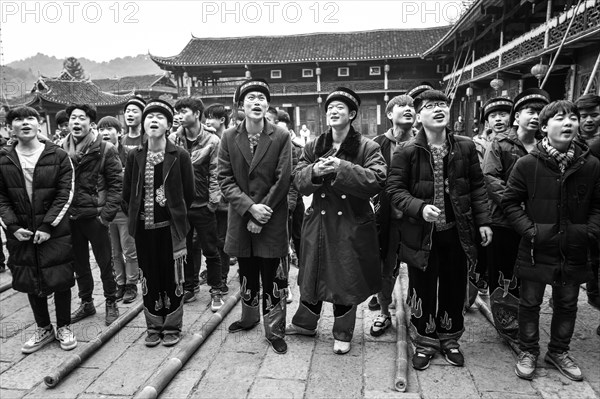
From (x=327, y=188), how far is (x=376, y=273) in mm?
760

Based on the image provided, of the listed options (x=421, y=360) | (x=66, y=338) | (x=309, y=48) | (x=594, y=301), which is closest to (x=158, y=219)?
(x=66, y=338)

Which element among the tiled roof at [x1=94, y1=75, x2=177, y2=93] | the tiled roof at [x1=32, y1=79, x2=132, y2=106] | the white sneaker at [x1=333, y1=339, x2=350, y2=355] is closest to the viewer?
the white sneaker at [x1=333, y1=339, x2=350, y2=355]

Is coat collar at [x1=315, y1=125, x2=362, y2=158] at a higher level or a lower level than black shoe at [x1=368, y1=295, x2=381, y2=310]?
higher

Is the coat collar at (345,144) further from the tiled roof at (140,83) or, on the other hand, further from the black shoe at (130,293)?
the tiled roof at (140,83)

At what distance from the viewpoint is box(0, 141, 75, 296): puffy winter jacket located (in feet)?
11.6

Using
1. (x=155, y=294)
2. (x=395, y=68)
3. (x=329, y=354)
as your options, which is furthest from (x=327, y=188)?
(x=395, y=68)

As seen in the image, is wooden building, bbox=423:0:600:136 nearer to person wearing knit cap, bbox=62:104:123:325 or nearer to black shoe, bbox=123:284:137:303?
person wearing knit cap, bbox=62:104:123:325

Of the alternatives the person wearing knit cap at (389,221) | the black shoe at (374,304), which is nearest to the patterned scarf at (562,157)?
the person wearing knit cap at (389,221)

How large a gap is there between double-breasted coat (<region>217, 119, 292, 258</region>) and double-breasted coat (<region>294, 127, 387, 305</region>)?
23 cm

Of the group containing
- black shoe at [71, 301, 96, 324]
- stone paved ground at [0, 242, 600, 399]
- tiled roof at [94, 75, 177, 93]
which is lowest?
stone paved ground at [0, 242, 600, 399]

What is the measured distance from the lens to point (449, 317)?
330cm

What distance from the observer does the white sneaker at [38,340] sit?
361 cm

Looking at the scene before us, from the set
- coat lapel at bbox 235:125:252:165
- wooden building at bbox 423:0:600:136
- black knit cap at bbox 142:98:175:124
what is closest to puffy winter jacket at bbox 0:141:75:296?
black knit cap at bbox 142:98:175:124

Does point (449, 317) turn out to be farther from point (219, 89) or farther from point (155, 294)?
point (219, 89)
